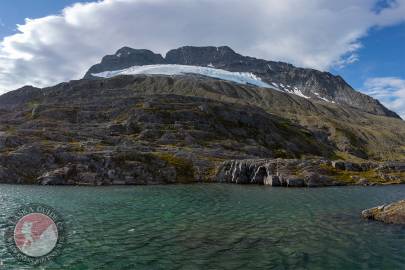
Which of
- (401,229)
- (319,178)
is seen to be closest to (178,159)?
(319,178)

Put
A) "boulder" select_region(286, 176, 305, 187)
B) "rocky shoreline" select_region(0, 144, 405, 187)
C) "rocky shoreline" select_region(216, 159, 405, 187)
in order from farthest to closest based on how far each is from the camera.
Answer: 1. "rocky shoreline" select_region(216, 159, 405, 187)
2. "rocky shoreline" select_region(0, 144, 405, 187)
3. "boulder" select_region(286, 176, 305, 187)

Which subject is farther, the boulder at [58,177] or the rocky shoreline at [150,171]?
the rocky shoreline at [150,171]

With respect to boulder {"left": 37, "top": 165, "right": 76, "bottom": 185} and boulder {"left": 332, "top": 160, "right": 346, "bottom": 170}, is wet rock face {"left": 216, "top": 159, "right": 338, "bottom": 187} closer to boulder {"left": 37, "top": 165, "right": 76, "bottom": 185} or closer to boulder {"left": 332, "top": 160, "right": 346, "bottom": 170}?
boulder {"left": 332, "top": 160, "right": 346, "bottom": 170}

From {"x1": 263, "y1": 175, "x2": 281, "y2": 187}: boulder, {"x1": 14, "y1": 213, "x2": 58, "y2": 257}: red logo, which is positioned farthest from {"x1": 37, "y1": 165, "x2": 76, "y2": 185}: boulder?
{"x1": 14, "y1": 213, "x2": 58, "y2": 257}: red logo

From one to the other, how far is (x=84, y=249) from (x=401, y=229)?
3950 cm

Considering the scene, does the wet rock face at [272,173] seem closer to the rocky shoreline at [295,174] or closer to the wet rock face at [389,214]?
the rocky shoreline at [295,174]

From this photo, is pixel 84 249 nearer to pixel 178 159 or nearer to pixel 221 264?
pixel 221 264

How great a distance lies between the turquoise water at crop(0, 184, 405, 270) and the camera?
111 ft

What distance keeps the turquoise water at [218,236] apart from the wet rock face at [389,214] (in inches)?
76.4

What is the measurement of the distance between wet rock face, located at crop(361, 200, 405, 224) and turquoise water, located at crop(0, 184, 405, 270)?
194 centimetres

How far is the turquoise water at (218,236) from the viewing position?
3372 cm

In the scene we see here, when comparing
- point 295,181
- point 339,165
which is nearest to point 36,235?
point 295,181

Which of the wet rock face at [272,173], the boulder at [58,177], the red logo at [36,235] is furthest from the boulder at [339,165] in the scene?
the red logo at [36,235]

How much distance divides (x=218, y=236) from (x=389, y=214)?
1075 inches
